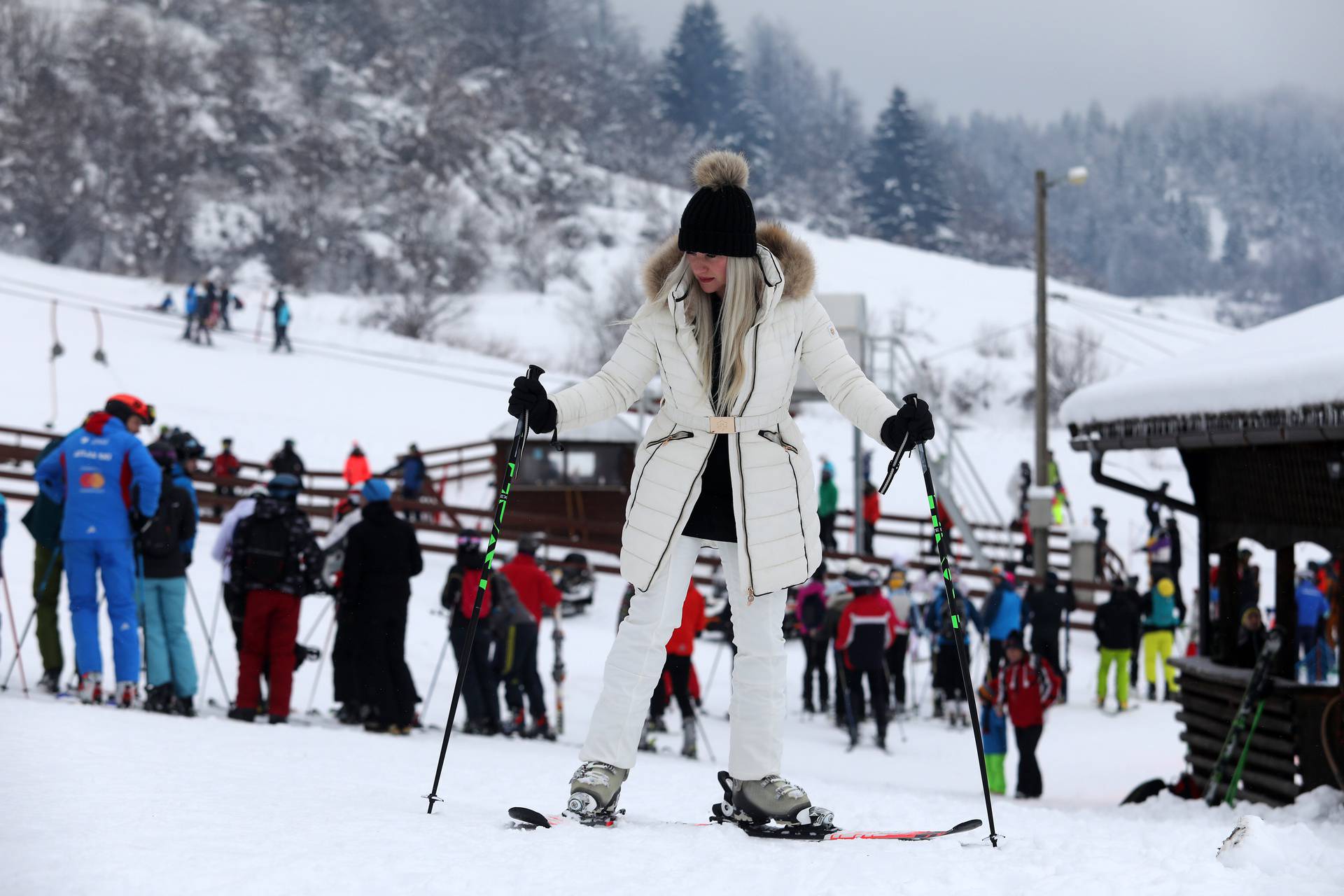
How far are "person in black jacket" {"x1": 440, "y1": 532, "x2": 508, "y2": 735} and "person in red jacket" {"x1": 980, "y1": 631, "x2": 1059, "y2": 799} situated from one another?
3.90 m

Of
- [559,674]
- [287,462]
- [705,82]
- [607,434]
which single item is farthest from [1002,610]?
[705,82]

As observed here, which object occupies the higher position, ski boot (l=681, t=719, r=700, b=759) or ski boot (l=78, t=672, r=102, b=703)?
ski boot (l=78, t=672, r=102, b=703)

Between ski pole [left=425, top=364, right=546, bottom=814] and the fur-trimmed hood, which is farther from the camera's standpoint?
the fur-trimmed hood

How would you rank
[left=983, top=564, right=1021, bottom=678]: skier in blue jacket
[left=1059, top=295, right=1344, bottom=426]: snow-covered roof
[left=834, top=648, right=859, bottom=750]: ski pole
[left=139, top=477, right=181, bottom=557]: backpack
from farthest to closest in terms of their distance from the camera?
[left=983, top=564, right=1021, bottom=678]: skier in blue jacket
[left=834, top=648, right=859, bottom=750]: ski pole
[left=139, top=477, right=181, bottom=557]: backpack
[left=1059, top=295, right=1344, bottom=426]: snow-covered roof

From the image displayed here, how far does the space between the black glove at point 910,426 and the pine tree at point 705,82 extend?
94.9 meters

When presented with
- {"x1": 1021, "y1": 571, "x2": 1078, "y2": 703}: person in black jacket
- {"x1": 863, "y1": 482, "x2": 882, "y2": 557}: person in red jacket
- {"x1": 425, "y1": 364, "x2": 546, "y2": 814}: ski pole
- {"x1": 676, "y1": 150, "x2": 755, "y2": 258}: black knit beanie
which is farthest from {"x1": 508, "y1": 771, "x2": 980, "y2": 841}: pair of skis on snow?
{"x1": 863, "y1": 482, "x2": 882, "y2": 557}: person in red jacket

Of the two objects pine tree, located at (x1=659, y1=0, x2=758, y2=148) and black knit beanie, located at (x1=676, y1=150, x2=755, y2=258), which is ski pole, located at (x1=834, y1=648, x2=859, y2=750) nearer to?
black knit beanie, located at (x1=676, y1=150, x2=755, y2=258)

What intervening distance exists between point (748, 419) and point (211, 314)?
3330cm

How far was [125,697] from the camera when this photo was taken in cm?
729

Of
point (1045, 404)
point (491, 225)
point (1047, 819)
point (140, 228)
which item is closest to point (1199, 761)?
point (1047, 819)

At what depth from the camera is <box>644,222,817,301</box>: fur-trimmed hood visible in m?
3.98

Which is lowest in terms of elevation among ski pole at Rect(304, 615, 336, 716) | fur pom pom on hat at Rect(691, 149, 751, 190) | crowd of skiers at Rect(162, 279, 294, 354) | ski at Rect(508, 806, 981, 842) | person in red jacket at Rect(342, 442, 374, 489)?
ski pole at Rect(304, 615, 336, 716)

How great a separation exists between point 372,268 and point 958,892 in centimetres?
5716

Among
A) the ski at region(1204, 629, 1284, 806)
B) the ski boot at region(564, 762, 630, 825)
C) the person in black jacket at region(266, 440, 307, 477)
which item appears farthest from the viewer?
the person in black jacket at region(266, 440, 307, 477)
